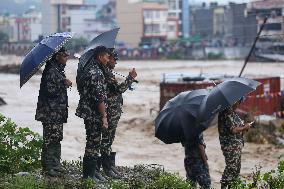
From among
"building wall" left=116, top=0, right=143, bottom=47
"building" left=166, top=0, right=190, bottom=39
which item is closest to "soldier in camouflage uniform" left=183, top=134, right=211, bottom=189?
"building wall" left=116, top=0, right=143, bottom=47

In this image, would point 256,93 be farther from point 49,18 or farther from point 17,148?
point 49,18

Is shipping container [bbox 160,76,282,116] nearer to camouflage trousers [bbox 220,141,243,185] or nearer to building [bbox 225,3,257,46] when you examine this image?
camouflage trousers [bbox 220,141,243,185]

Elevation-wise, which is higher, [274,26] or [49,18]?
[49,18]

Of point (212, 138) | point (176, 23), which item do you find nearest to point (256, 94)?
point (212, 138)

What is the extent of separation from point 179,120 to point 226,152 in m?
0.65

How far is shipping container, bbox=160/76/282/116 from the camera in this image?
19578 mm

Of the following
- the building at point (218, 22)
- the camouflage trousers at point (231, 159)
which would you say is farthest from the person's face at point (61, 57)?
the building at point (218, 22)

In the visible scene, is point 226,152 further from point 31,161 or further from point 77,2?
point 77,2

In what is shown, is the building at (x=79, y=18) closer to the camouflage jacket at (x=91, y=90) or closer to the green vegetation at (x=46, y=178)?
the green vegetation at (x=46, y=178)

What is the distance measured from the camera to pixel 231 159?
6586mm

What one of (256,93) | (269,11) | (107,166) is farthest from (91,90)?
(269,11)

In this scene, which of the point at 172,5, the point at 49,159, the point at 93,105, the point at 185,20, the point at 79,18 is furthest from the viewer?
the point at 79,18

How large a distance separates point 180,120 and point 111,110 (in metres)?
0.92

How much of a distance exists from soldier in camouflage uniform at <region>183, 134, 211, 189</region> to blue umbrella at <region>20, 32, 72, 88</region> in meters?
1.94
